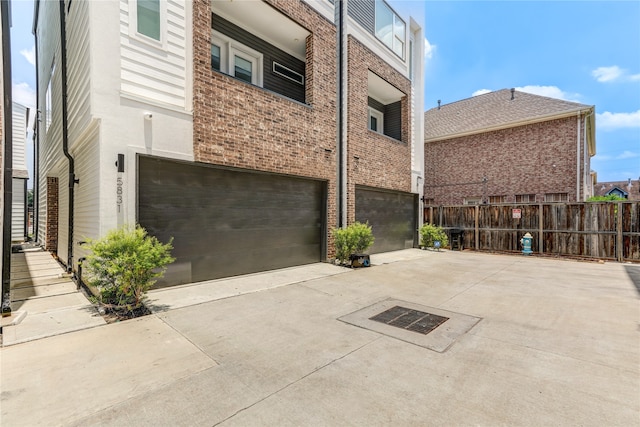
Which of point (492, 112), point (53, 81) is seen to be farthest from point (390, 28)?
point (53, 81)

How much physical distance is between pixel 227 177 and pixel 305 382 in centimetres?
513

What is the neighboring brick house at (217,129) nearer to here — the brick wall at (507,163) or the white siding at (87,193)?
the white siding at (87,193)

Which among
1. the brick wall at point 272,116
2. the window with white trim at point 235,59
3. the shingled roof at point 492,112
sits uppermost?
the shingled roof at point 492,112

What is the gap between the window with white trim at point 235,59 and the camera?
7.77 metres

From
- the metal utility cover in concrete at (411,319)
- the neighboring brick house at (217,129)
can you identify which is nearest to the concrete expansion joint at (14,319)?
the neighboring brick house at (217,129)

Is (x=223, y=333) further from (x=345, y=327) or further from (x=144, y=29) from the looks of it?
(x=144, y=29)

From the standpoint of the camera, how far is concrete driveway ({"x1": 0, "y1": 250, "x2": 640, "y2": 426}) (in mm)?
2287

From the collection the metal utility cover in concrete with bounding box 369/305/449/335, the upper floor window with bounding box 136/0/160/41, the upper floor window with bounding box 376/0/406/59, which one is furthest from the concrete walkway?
the upper floor window with bounding box 376/0/406/59

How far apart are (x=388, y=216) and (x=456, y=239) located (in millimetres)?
3733

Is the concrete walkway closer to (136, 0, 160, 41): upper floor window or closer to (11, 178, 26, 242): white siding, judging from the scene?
(136, 0, 160, 41): upper floor window

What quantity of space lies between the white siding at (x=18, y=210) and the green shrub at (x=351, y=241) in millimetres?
14642

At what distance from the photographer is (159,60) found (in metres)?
5.61

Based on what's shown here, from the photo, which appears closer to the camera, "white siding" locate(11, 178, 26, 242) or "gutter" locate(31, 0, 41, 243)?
"gutter" locate(31, 0, 41, 243)

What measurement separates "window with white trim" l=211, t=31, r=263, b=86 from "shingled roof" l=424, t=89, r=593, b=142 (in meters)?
14.2
